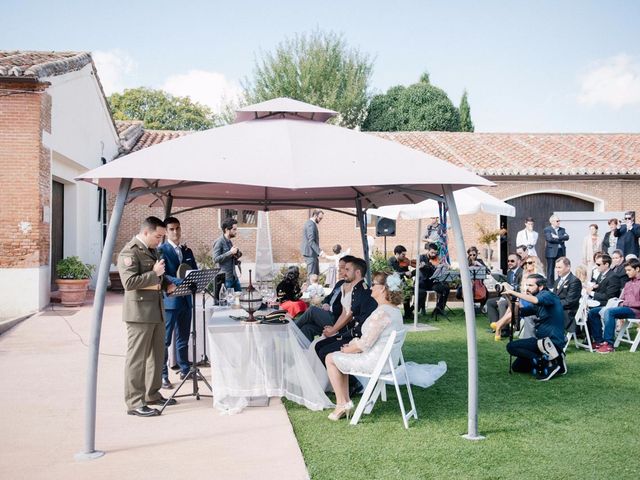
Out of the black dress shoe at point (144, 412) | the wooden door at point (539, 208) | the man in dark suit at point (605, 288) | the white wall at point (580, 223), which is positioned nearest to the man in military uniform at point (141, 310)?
the black dress shoe at point (144, 412)

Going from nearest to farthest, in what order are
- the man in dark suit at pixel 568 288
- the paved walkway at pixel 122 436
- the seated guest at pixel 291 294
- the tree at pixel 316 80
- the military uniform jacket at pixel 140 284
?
the paved walkway at pixel 122 436 → the military uniform jacket at pixel 140 284 → the seated guest at pixel 291 294 → the man in dark suit at pixel 568 288 → the tree at pixel 316 80

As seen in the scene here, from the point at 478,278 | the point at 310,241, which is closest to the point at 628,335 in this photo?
the point at 478,278

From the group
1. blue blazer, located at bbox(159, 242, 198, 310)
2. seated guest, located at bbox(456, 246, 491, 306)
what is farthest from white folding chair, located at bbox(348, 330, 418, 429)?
seated guest, located at bbox(456, 246, 491, 306)

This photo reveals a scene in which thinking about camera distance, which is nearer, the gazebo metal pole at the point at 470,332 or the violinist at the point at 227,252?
the gazebo metal pole at the point at 470,332

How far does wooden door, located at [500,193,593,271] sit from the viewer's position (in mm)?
24125

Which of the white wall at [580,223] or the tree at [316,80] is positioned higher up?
the tree at [316,80]

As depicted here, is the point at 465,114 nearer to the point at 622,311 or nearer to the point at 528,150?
the point at 528,150

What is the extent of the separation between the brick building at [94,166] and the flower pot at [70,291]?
1.07 ft

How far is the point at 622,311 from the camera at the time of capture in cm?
987

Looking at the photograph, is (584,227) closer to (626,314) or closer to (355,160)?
(626,314)

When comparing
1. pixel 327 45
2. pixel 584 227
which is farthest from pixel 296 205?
pixel 327 45

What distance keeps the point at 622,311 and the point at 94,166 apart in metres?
14.8

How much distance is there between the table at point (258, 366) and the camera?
6492 millimetres

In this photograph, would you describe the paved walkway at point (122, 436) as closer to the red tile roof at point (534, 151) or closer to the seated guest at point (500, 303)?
the seated guest at point (500, 303)
